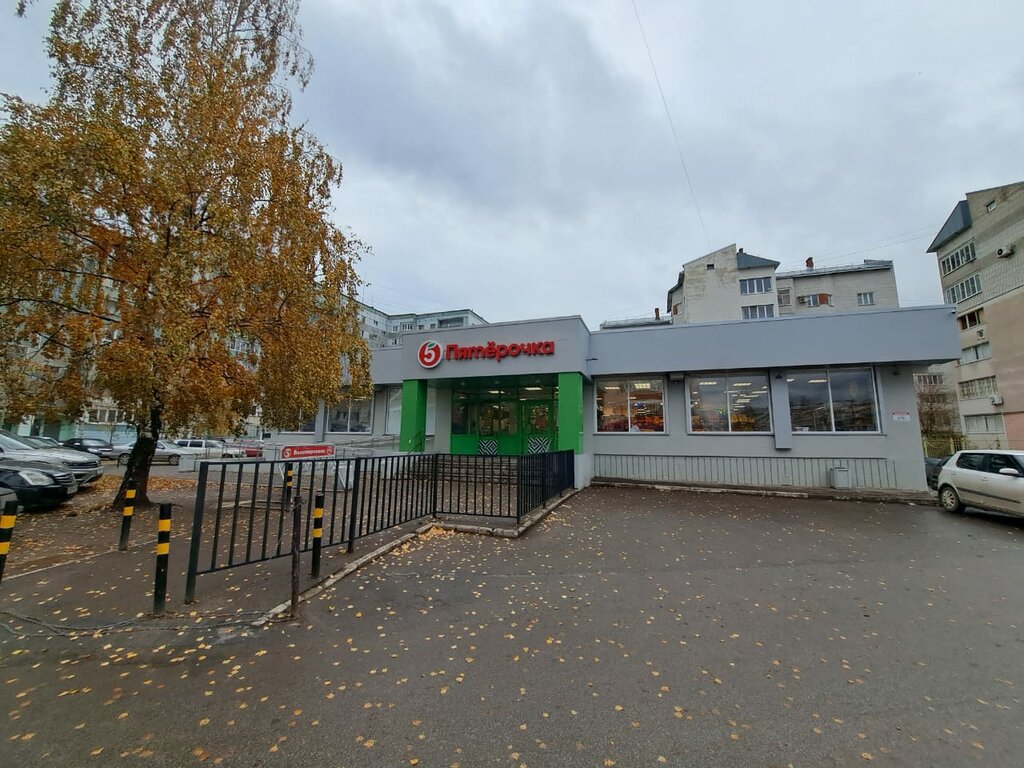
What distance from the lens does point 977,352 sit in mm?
30469

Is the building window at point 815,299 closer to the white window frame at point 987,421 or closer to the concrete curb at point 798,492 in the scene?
the white window frame at point 987,421

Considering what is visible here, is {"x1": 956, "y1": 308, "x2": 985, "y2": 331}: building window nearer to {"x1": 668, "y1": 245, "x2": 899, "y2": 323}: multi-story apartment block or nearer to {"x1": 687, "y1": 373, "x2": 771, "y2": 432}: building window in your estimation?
{"x1": 668, "y1": 245, "x2": 899, "y2": 323}: multi-story apartment block

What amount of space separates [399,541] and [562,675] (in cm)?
398

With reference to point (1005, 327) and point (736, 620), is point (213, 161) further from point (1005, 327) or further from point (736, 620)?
point (1005, 327)

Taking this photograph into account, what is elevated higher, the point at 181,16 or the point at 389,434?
the point at 181,16

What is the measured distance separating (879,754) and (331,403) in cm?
1089

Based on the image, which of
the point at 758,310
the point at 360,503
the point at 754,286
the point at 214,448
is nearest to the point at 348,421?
the point at 360,503

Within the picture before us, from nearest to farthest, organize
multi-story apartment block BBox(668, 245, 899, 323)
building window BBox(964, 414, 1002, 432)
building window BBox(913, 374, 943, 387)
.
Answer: building window BBox(964, 414, 1002, 432)
multi-story apartment block BBox(668, 245, 899, 323)
building window BBox(913, 374, 943, 387)

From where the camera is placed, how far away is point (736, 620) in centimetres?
436

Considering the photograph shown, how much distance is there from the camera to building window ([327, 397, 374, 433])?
19.0 m

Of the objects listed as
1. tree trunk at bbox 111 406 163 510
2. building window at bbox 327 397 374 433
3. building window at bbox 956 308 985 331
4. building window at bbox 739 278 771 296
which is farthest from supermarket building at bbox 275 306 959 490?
building window at bbox 956 308 985 331

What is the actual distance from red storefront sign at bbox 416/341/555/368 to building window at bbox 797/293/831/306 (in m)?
34.7

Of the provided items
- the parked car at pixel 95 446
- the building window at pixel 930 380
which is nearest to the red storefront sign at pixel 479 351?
the parked car at pixel 95 446

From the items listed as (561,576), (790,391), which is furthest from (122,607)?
(790,391)
